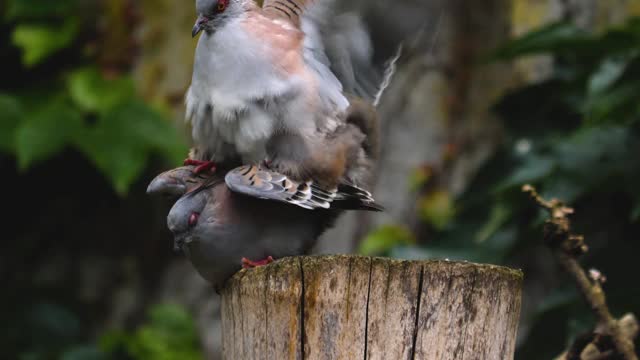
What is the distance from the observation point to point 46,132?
4.85 m

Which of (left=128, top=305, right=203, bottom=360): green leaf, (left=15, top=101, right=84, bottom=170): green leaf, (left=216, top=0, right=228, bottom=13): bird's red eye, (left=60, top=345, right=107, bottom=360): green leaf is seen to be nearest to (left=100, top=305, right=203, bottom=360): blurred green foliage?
(left=128, top=305, right=203, bottom=360): green leaf

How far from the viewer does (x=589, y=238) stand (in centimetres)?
395

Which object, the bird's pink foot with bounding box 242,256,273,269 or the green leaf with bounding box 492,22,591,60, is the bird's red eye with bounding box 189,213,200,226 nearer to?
the bird's pink foot with bounding box 242,256,273,269

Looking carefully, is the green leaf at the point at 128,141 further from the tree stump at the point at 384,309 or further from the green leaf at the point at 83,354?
the tree stump at the point at 384,309

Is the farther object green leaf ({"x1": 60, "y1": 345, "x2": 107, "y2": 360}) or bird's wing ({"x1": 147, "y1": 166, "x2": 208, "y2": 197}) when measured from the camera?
green leaf ({"x1": 60, "y1": 345, "x2": 107, "y2": 360})

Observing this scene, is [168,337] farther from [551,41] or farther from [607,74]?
[607,74]

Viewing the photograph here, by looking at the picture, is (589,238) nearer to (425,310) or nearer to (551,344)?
(551,344)

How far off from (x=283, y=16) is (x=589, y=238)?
65.7 inches

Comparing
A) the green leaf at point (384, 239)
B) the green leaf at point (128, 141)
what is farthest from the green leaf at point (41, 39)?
the green leaf at point (384, 239)

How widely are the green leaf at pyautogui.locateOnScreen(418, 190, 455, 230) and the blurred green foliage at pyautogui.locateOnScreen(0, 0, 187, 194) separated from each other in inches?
49.8

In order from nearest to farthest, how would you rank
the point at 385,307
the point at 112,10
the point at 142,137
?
1. the point at 385,307
2. the point at 142,137
3. the point at 112,10

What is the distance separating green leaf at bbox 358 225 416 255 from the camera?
4980 millimetres

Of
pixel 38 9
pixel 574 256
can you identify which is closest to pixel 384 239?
pixel 38 9

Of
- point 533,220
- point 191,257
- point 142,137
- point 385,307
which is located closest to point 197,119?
point 191,257
